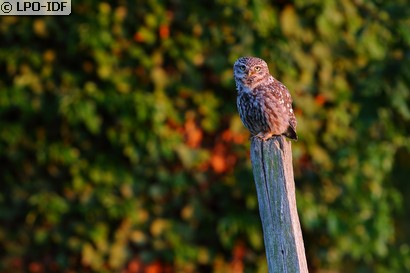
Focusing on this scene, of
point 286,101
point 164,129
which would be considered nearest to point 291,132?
point 286,101

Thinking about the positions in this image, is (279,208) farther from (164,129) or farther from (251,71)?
(164,129)

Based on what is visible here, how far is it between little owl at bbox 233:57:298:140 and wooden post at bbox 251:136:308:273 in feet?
2.89

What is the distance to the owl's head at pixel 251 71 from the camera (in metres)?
4.13

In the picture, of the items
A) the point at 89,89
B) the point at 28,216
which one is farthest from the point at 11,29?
the point at 28,216

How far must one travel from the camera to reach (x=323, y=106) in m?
6.44

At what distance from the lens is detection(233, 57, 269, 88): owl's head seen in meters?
4.13

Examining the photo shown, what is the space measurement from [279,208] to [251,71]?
113cm

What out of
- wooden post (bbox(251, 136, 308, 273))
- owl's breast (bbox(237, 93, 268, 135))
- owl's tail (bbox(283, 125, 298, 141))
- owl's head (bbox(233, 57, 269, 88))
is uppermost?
Result: owl's head (bbox(233, 57, 269, 88))

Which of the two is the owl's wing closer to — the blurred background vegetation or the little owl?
the little owl

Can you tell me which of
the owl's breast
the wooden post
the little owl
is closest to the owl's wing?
the little owl

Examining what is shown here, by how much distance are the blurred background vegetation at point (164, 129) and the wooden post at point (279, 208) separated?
2681 millimetres

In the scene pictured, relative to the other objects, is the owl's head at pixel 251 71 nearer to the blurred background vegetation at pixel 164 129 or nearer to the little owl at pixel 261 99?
the little owl at pixel 261 99

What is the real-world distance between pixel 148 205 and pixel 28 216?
88 centimetres

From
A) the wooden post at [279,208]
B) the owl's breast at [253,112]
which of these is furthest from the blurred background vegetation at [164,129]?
the wooden post at [279,208]
